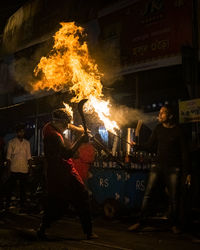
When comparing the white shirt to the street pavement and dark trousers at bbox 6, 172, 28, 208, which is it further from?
the street pavement

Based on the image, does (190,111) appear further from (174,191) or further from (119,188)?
(174,191)

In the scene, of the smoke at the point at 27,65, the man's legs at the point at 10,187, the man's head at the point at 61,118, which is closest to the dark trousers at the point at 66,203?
the man's head at the point at 61,118

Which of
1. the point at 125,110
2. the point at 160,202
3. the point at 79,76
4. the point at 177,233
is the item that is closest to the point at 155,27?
the point at 125,110

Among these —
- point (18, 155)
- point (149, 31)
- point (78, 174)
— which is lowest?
point (78, 174)

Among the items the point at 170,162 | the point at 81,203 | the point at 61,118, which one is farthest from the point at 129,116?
the point at 81,203

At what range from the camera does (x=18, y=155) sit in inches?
342

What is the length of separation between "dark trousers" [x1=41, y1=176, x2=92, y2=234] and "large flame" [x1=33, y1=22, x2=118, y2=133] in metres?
1.59

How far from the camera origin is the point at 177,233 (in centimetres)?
584

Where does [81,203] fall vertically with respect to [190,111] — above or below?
below

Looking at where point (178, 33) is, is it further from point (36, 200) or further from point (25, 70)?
point (25, 70)

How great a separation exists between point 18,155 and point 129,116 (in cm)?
475

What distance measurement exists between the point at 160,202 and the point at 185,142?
227 centimetres

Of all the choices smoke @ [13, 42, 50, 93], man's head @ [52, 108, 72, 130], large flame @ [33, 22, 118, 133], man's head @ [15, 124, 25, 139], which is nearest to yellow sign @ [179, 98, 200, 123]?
large flame @ [33, 22, 118, 133]

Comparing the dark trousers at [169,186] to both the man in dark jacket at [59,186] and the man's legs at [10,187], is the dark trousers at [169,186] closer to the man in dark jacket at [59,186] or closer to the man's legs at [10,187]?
the man in dark jacket at [59,186]
